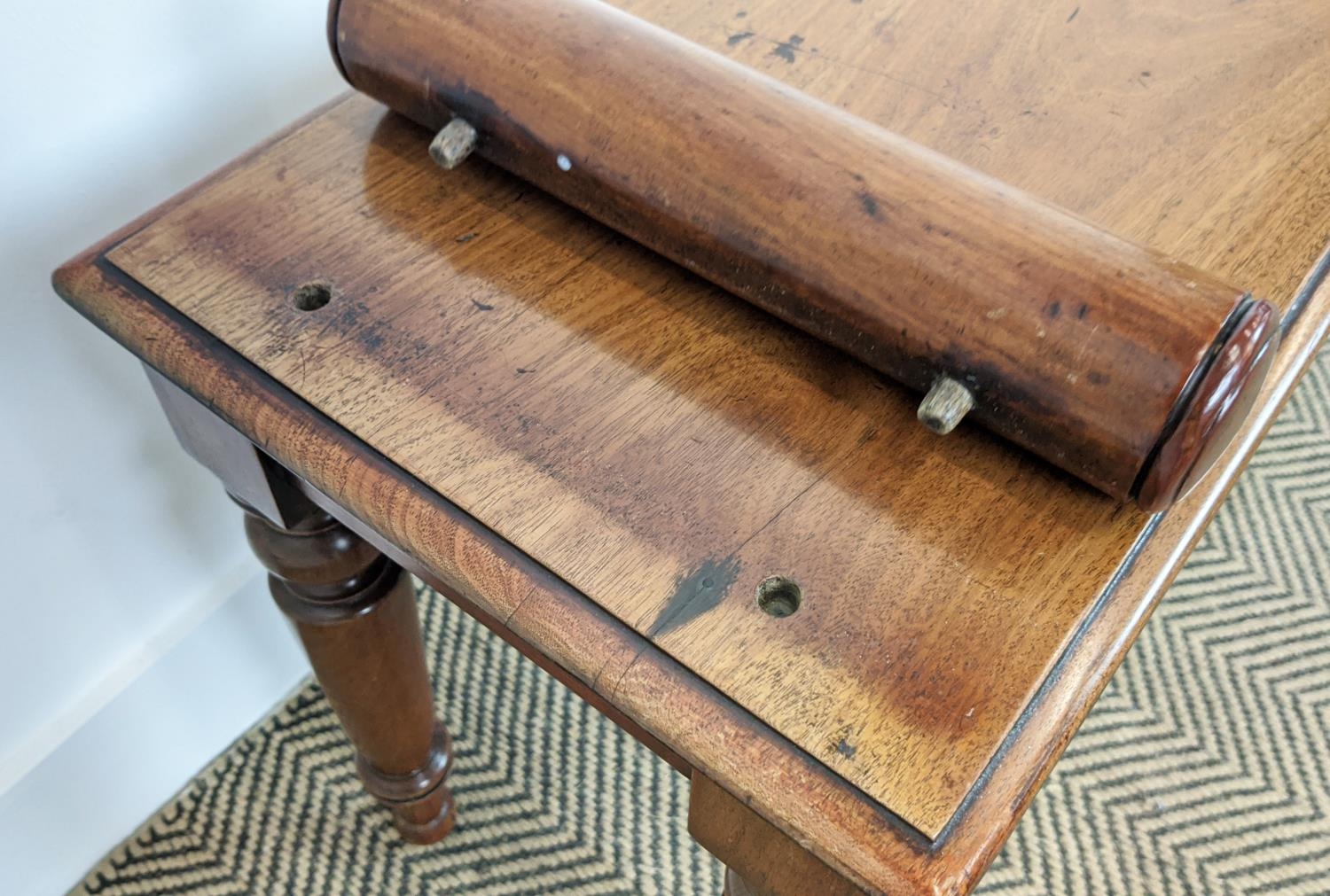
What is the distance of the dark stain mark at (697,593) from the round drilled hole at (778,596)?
0.4 inches

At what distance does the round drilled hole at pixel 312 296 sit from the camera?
1.65 feet

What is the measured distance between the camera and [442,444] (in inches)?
17.9

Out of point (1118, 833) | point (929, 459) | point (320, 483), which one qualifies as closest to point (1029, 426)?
point (929, 459)

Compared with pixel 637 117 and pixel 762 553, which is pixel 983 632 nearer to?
pixel 762 553

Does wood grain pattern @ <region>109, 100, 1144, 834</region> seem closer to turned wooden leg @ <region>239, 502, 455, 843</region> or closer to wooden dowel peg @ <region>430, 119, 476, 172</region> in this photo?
wooden dowel peg @ <region>430, 119, 476, 172</region>

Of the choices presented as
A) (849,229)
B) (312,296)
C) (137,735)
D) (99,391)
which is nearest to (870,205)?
(849,229)

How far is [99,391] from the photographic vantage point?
0.73 metres

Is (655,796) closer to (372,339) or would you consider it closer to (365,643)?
(365,643)

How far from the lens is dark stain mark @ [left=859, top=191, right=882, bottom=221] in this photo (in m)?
0.44

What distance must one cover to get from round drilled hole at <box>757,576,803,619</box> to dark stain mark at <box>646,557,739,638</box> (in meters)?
0.01

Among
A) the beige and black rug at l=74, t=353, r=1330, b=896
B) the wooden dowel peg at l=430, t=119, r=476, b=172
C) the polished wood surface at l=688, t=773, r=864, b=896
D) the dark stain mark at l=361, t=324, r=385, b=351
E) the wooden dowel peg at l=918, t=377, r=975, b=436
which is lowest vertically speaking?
the beige and black rug at l=74, t=353, r=1330, b=896

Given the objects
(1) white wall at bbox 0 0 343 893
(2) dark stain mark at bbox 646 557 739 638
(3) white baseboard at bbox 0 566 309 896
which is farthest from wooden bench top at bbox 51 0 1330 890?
(3) white baseboard at bbox 0 566 309 896

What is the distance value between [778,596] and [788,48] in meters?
0.31

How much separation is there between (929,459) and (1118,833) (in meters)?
0.59
